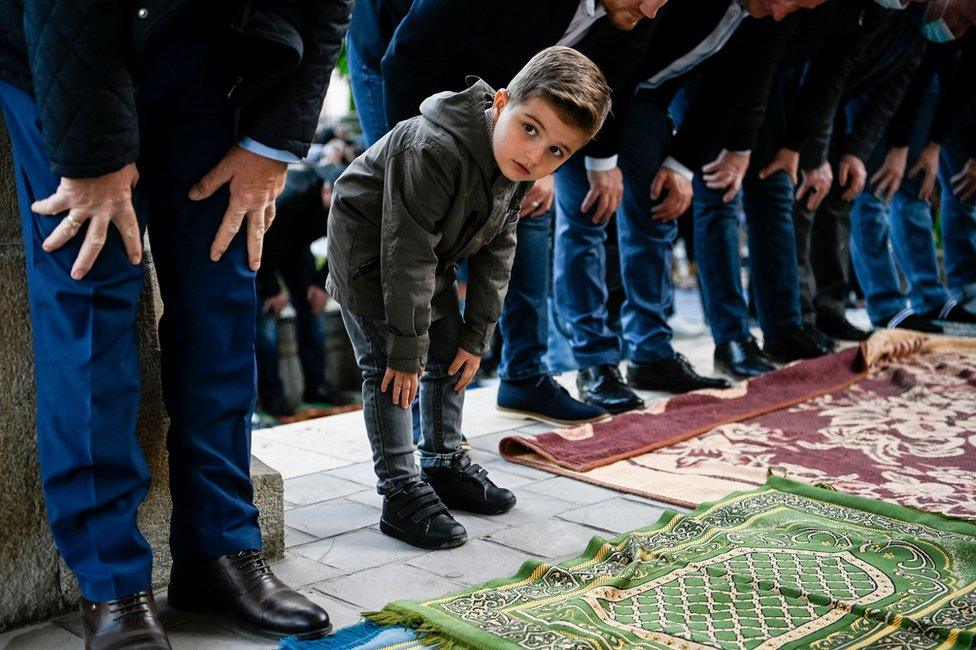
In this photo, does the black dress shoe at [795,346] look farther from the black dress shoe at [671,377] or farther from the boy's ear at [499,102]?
the boy's ear at [499,102]

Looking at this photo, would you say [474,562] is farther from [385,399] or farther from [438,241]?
[438,241]

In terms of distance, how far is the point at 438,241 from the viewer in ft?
7.29

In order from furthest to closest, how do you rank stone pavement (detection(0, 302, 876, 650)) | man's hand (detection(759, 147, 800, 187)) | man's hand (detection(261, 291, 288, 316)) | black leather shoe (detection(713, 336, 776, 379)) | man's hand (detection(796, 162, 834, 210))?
1. man's hand (detection(261, 291, 288, 316))
2. man's hand (detection(796, 162, 834, 210))
3. man's hand (detection(759, 147, 800, 187))
4. black leather shoe (detection(713, 336, 776, 379))
5. stone pavement (detection(0, 302, 876, 650))

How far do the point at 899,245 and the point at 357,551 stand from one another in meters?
3.91

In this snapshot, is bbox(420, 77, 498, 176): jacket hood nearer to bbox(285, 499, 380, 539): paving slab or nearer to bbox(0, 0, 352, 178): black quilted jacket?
bbox(0, 0, 352, 178): black quilted jacket

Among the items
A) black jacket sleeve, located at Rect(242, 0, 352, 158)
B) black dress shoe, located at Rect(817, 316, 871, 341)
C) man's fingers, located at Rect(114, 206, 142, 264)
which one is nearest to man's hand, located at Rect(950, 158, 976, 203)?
black dress shoe, located at Rect(817, 316, 871, 341)

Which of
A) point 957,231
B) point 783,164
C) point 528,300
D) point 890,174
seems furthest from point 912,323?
point 528,300

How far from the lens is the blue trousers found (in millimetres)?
1643

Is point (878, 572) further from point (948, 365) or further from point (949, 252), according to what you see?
point (949, 252)

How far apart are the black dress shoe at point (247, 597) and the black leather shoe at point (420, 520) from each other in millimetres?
437

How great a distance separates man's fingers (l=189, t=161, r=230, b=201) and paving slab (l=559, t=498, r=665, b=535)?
1.15 meters

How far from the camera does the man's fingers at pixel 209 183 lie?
1.77 meters

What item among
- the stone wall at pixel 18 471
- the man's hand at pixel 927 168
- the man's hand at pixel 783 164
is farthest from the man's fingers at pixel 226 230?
the man's hand at pixel 927 168

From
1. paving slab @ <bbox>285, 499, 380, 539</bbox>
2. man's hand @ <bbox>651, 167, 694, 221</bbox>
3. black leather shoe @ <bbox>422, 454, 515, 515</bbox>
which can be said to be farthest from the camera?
man's hand @ <bbox>651, 167, 694, 221</bbox>
